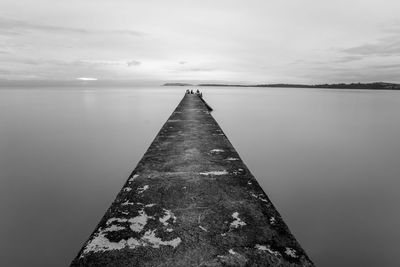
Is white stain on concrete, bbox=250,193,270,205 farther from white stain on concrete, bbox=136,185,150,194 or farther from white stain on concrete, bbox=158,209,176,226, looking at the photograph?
white stain on concrete, bbox=136,185,150,194

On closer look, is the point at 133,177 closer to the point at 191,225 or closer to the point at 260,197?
the point at 191,225

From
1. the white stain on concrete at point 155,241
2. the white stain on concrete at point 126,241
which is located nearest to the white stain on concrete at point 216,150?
the white stain on concrete at point 126,241

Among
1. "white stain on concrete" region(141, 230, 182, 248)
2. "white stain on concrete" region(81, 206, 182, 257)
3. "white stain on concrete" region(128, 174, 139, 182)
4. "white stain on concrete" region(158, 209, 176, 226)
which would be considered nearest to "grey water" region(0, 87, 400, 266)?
"white stain on concrete" region(128, 174, 139, 182)

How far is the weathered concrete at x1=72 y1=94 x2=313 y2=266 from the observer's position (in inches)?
68.1

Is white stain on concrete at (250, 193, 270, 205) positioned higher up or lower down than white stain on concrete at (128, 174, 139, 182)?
higher up

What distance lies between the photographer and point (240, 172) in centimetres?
346

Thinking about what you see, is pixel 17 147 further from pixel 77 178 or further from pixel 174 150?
pixel 174 150

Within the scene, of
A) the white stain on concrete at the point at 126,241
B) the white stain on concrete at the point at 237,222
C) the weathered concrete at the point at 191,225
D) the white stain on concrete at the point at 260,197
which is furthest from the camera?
the white stain on concrete at the point at 260,197

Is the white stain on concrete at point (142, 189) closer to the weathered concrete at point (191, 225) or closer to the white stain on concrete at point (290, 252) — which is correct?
the weathered concrete at point (191, 225)

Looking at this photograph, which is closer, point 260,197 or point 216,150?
point 260,197

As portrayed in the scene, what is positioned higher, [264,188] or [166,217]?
[166,217]

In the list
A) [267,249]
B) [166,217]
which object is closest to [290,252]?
[267,249]

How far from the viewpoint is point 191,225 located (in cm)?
211

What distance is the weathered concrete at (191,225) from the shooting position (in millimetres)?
1729
